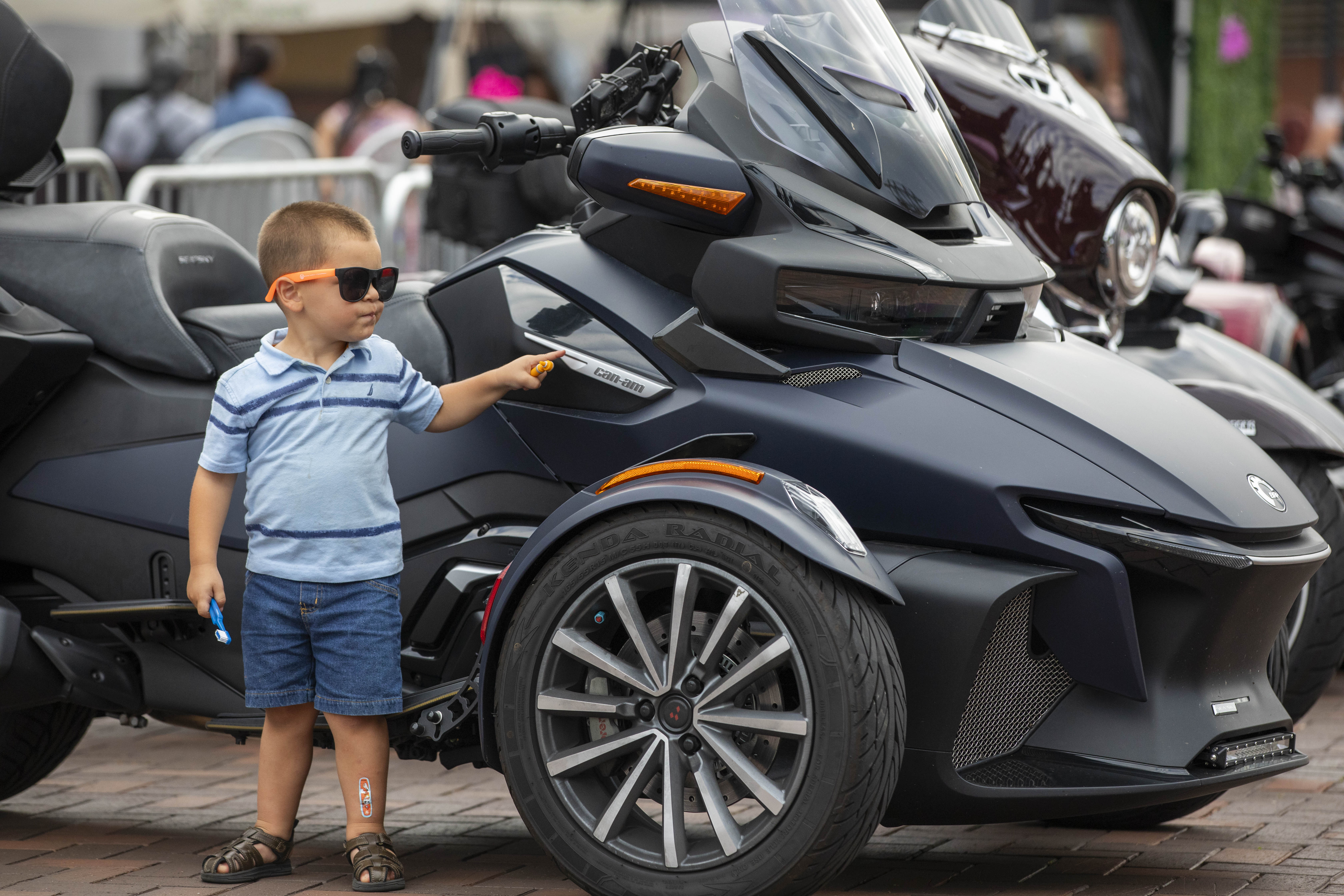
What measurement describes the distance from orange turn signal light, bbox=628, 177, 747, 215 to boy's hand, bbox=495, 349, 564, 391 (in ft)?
1.22

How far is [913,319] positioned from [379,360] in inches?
41.5

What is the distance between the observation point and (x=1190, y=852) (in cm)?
389

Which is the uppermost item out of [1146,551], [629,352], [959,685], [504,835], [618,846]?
[629,352]

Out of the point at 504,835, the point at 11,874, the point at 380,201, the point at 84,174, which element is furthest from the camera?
the point at 380,201

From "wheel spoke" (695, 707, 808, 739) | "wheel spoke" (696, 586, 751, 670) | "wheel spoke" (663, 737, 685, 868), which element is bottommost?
"wheel spoke" (663, 737, 685, 868)

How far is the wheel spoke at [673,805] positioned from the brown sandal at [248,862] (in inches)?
36.4

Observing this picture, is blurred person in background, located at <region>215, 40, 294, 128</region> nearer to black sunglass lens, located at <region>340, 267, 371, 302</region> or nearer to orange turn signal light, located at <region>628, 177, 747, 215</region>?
black sunglass lens, located at <region>340, 267, 371, 302</region>

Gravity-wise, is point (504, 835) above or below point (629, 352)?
below

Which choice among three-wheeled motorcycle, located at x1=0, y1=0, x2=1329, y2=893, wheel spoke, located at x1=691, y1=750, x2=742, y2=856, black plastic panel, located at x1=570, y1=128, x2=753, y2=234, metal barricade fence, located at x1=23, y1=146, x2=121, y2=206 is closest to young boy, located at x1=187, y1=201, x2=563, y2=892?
three-wheeled motorcycle, located at x1=0, y1=0, x2=1329, y2=893

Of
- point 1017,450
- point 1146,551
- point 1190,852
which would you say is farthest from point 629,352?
point 1190,852

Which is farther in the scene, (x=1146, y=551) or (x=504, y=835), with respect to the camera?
(x=504, y=835)

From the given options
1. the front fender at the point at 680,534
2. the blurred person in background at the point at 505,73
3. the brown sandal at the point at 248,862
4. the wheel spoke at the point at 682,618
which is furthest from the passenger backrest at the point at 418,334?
the blurred person in background at the point at 505,73

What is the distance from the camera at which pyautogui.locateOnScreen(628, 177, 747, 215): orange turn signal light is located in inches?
134

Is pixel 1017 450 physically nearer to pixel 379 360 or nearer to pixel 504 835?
pixel 379 360
